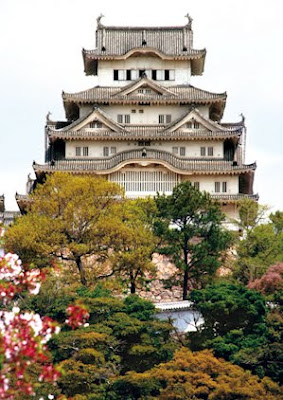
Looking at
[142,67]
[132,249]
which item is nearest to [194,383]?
[132,249]

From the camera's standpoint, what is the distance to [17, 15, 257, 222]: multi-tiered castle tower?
195ft

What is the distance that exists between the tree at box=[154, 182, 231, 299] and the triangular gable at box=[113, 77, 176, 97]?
18029 mm

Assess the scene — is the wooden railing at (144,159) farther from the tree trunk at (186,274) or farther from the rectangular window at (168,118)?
the tree trunk at (186,274)

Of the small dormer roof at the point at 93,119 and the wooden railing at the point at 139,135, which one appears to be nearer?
the wooden railing at the point at 139,135

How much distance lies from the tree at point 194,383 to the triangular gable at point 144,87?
1183 inches

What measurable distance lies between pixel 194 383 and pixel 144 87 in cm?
3202

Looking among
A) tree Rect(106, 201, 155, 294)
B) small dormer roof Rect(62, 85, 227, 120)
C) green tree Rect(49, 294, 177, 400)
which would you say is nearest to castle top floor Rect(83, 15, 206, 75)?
small dormer roof Rect(62, 85, 227, 120)

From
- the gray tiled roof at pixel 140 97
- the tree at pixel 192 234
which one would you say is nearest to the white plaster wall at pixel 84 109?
the gray tiled roof at pixel 140 97

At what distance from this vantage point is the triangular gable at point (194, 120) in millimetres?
61781

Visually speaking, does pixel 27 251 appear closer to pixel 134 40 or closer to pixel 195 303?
pixel 195 303

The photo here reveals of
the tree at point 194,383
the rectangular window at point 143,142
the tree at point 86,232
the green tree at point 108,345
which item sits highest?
the rectangular window at point 143,142

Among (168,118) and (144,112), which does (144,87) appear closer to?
(144,112)

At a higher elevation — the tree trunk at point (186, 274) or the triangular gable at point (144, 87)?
the triangular gable at point (144, 87)

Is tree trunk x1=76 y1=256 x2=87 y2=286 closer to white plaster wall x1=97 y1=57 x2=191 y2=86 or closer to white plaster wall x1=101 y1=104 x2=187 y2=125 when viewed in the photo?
white plaster wall x1=101 y1=104 x2=187 y2=125
